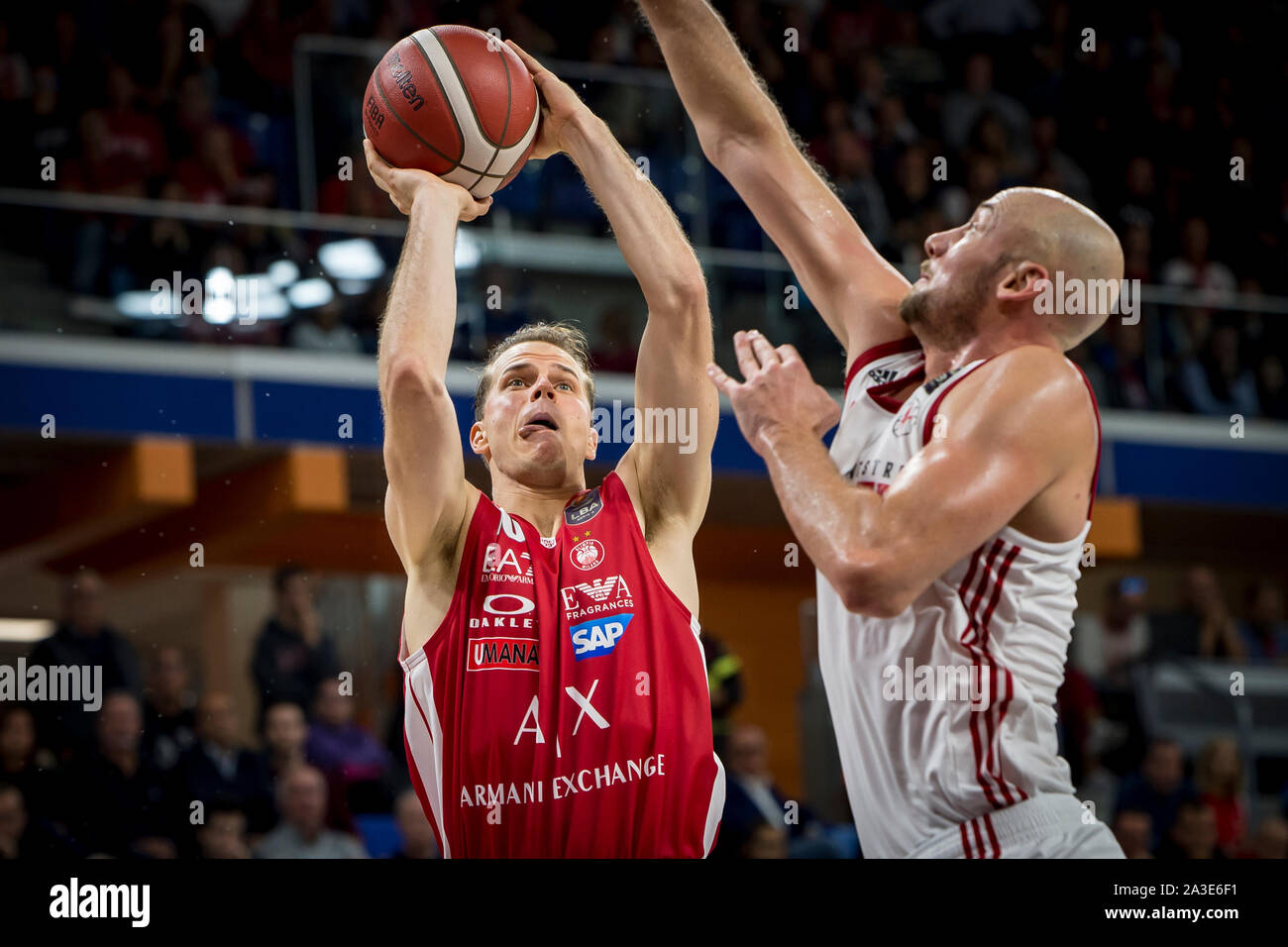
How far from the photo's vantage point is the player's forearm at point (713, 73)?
354 cm

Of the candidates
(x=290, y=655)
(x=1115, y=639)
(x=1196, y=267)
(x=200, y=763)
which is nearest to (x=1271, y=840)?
(x=1115, y=639)

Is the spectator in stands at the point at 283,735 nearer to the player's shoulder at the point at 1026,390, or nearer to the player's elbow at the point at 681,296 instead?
the player's elbow at the point at 681,296

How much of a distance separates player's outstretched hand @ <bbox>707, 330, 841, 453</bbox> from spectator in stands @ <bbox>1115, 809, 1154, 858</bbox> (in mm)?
4804

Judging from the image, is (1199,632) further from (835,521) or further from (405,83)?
(835,521)

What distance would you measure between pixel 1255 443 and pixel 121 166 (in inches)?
288

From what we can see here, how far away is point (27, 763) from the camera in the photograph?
5723mm

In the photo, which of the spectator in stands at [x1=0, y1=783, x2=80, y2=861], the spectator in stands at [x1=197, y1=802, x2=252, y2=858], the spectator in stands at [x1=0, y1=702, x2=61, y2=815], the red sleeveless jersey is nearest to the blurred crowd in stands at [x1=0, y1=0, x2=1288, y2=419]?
the spectator in stands at [x1=197, y1=802, x2=252, y2=858]

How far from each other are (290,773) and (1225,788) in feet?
15.5

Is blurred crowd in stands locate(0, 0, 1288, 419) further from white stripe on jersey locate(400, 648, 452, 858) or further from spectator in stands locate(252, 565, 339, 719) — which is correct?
white stripe on jersey locate(400, 648, 452, 858)

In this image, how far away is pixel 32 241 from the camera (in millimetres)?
7863

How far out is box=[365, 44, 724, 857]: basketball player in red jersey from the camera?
10.9ft
